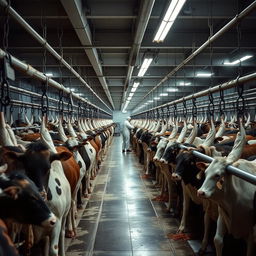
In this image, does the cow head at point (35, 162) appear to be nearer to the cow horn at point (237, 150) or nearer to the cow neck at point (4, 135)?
the cow neck at point (4, 135)

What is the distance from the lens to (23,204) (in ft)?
6.26

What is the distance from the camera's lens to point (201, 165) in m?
3.28

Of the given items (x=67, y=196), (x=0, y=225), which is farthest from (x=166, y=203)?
(x=0, y=225)

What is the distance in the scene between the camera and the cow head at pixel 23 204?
6.14 ft

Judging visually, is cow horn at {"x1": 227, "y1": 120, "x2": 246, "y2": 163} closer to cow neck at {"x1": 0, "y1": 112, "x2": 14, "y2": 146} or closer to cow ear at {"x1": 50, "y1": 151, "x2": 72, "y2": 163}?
cow ear at {"x1": 50, "y1": 151, "x2": 72, "y2": 163}

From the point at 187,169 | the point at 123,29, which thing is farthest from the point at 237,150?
the point at 123,29

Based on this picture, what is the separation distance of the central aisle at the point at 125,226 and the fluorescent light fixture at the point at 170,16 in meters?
3.52

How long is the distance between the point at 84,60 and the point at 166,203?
7.07 meters

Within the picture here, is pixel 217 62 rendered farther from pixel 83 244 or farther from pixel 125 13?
pixel 83 244

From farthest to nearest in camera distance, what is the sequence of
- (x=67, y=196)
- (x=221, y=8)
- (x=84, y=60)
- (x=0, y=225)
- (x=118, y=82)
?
(x=118, y=82)
(x=84, y=60)
(x=221, y=8)
(x=67, y=196)
(x=0, y=225)

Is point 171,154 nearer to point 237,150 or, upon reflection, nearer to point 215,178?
point 237,150

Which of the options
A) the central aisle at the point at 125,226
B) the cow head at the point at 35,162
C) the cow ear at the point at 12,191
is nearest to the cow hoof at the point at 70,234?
the central aisle at the point at 125,226

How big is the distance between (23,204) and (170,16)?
160 inches

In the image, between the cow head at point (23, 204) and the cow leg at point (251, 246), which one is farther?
the cow leg at point (251, 246)
